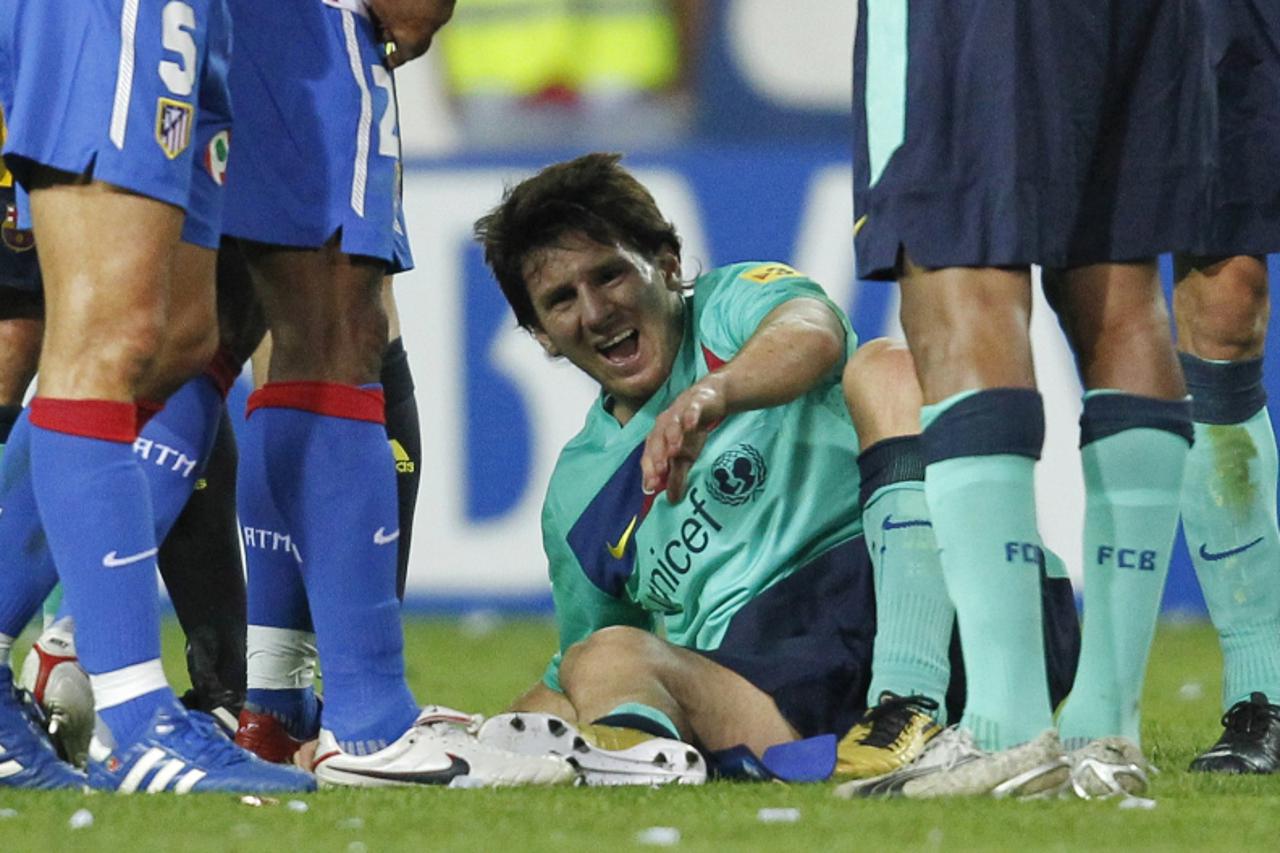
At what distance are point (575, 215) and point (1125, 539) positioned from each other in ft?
4.07

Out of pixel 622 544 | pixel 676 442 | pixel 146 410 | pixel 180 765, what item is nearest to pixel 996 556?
pixel 676 442

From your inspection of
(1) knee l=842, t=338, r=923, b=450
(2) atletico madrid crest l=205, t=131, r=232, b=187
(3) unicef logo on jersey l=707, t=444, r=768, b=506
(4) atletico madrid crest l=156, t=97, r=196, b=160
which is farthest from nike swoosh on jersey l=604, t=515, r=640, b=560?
(4) atletico madrid crest l=156, t=97, r=196, b=160

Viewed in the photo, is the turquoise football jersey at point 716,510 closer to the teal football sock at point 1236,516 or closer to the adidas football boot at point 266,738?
the adidas football boot at point 266,738

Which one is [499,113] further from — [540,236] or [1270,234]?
[1270,234]

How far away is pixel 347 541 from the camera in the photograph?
9.60 feet

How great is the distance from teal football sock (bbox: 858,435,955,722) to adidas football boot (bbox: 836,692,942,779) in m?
0.03

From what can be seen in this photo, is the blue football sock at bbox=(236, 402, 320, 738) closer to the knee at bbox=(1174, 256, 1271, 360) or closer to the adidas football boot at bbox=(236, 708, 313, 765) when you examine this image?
the adidas football boot at bbox=(236, 708, 313, 765)

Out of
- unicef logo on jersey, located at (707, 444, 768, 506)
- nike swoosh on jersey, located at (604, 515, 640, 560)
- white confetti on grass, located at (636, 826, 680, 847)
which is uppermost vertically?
unicef logo on jersey, located at (707, 444, 768, 506)

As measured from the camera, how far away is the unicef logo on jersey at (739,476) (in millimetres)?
3334

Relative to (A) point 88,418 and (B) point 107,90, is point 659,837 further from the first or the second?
(B) point 107,90

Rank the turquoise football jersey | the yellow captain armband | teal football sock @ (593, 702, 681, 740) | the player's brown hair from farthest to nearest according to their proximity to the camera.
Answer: the player's brown hair, the yellow captain armband, the turquoise football jersey, teal football sock @ (593, 702, 681, 740)

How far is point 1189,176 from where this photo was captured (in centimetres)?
271

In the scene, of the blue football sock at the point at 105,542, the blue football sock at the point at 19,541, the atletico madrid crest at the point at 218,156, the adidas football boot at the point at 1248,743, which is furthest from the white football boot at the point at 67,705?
the adidas football boot at the point at 1248,743

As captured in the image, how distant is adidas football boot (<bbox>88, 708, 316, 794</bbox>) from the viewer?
2668 mm
